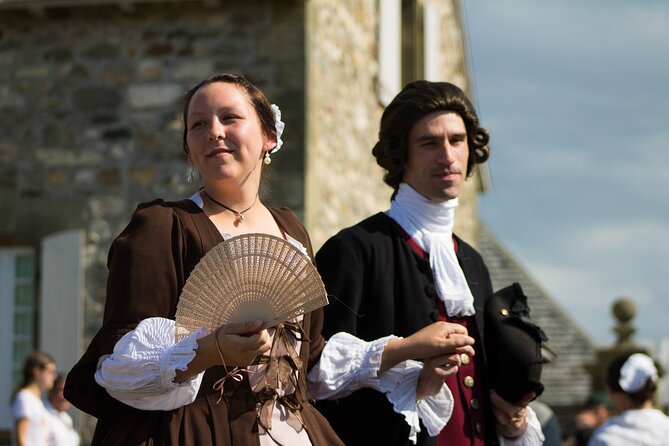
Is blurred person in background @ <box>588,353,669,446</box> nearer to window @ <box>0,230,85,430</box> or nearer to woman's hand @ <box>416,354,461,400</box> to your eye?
woman's hand @ <box>416,354,461,400</box>

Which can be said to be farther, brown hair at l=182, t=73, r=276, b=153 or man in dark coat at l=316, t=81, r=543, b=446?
man in dark coat at l=316, t=81, r=543, b=446

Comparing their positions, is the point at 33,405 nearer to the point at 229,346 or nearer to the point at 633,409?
→ the point at 633,409

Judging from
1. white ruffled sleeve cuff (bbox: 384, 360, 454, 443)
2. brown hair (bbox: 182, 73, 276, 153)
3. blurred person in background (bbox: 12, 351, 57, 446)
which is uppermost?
brown hair (bbox: 182, 73, 276, 153)

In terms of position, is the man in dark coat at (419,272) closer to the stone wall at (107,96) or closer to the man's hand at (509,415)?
the man's hand at (509,415)

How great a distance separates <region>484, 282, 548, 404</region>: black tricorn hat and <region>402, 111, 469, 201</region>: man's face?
360 mm

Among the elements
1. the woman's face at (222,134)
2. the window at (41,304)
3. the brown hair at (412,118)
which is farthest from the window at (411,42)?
the woman's face at (222,134)

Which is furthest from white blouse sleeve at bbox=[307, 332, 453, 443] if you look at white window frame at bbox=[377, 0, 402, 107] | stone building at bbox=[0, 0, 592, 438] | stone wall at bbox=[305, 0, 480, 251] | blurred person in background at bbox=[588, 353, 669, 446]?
white window frame at bbox=[377, 0, 402, 107]

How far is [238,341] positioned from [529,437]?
52.5 inches

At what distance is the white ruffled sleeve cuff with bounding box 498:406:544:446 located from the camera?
3.76 metres

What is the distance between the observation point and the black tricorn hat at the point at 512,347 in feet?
12.1

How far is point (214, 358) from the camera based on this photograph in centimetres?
279

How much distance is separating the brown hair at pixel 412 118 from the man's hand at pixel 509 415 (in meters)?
0.72

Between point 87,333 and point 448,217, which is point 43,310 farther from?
point 448,217


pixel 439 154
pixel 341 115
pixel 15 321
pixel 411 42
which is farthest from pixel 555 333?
pixel 439 154
